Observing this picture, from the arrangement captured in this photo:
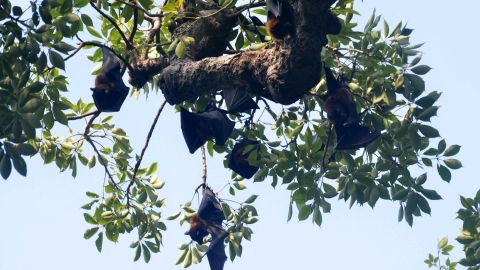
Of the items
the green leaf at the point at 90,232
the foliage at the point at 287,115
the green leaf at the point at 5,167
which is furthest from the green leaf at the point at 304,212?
the green leaf at the point at 5,167

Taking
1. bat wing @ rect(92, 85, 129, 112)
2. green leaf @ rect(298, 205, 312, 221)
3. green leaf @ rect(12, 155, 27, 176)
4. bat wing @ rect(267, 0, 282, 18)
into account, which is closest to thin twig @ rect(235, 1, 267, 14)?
bat wing @ rect(267, 0, 282, 18)

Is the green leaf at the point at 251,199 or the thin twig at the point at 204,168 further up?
the thin twig at the point at 204,168

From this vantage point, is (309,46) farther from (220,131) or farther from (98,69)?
(98,69)

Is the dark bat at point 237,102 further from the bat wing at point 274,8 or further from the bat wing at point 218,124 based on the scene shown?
the bat wing at point 274,8

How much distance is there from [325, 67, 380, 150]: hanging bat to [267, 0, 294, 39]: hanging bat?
1.36m

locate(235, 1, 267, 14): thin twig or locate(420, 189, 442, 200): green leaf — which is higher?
locate(235, 1, 267, 14): thin twig

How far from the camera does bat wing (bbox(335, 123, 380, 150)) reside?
18.4 ft

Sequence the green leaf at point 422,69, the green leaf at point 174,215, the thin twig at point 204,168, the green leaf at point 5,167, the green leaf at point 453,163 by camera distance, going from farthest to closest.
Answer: the green leaf at point 174,215
the thin twig at point 204,168
the green leaf at point 453,163
the green leaf at point 422,69
the green leaf at point 5,167

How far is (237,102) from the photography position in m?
5.73

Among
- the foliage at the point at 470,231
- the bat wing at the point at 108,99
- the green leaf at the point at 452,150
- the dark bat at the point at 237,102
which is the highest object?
the bat wing at the point at 108,99

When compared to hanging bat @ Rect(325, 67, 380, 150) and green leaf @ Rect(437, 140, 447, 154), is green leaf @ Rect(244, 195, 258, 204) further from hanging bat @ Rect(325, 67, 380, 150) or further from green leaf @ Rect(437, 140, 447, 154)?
green leaf @ Rect(437, 140, 447, 154)

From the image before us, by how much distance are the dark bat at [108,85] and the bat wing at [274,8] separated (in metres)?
2.12

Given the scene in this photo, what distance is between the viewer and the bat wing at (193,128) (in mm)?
6012

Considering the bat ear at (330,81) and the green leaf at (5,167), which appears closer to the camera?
the green leaf at (5,167)
